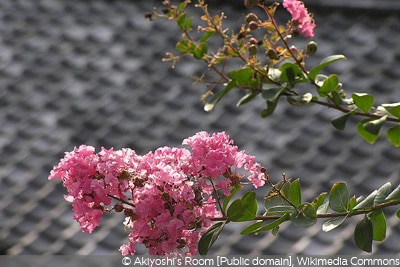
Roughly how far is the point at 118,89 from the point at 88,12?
2.23ft

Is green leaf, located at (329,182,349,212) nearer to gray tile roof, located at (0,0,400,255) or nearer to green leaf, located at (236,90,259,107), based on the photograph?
green leaf, located at (236,90,259,107)

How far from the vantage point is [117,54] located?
16.2 ft

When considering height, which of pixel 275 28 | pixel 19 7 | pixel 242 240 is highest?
pixel 275 28

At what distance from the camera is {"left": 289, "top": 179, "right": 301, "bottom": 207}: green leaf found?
4.16ft

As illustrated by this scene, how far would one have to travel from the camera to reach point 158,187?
1.16m

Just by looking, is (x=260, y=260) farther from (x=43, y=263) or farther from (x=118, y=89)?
(x=118, y=89)

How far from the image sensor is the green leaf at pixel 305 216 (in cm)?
121

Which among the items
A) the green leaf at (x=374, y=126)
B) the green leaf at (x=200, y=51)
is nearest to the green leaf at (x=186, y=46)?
the green leaf at (x=200, y=51)

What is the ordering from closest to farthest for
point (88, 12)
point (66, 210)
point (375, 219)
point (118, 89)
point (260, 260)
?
point (375, 219)
point (260, 260)
point (66, 210)
point (118, 89)
point (88, 12)

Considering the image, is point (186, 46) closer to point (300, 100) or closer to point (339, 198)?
point (300, 100)

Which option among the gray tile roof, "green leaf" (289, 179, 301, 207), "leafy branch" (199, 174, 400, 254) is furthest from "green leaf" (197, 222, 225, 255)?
the gray tile roof

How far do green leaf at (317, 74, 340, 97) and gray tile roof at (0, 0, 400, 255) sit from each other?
7.61ft

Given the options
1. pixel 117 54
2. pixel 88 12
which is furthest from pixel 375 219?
pixel 88 12

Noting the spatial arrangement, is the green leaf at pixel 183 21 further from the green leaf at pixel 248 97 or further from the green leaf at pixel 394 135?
the green leaf at pixel 394 135
